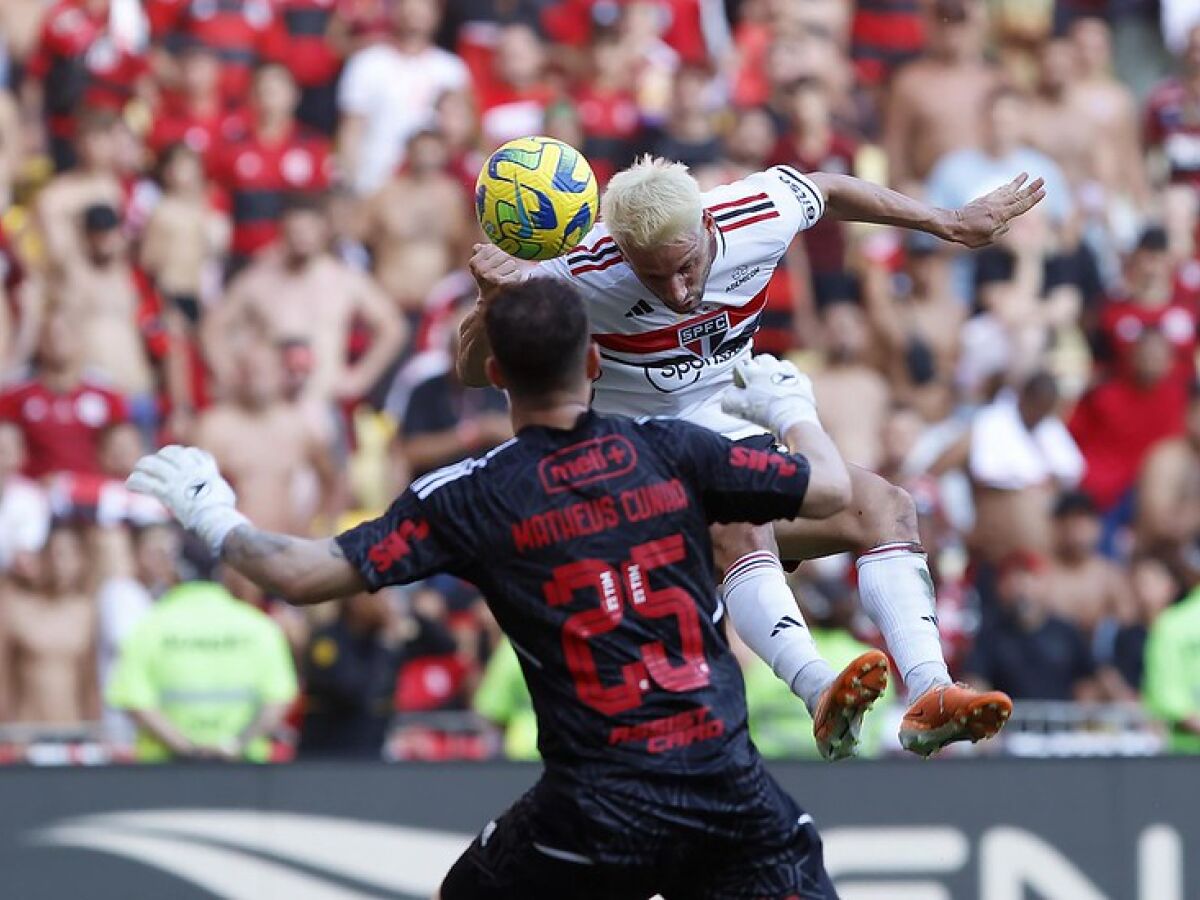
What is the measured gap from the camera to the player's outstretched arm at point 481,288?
732 cm

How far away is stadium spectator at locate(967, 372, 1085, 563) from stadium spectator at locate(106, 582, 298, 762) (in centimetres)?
421

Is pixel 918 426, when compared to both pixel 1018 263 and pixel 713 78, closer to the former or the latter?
pixel 1018 263

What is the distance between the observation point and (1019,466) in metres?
13.6

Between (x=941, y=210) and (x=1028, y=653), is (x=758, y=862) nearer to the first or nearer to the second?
(x=941, y=210)

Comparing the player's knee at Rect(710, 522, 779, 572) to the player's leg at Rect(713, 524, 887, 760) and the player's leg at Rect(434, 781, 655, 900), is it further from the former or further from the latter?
the player's leg at Rect(434, 781, 655, 900)

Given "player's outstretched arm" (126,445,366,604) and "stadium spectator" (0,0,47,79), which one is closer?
"player's outstretched arm" (126,445,366,604)

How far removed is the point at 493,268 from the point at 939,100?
8573 mm

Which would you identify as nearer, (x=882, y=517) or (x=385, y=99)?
(x=882, y=517)

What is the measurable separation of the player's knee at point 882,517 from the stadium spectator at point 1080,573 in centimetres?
548

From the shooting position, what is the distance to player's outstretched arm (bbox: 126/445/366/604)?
6.04 metres

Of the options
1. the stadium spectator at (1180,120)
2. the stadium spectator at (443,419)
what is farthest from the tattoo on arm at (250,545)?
the stadium spectator at (1180,120)

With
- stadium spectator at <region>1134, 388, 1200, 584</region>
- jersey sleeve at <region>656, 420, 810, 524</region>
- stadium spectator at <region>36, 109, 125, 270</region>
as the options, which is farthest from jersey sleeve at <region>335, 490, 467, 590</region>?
stadium spectator at <region>36, 109, 125, 270</region>

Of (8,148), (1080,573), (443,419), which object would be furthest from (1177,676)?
(8,148)

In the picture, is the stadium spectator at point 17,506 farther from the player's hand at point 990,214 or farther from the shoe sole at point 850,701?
the shoe sole at point 850,701
